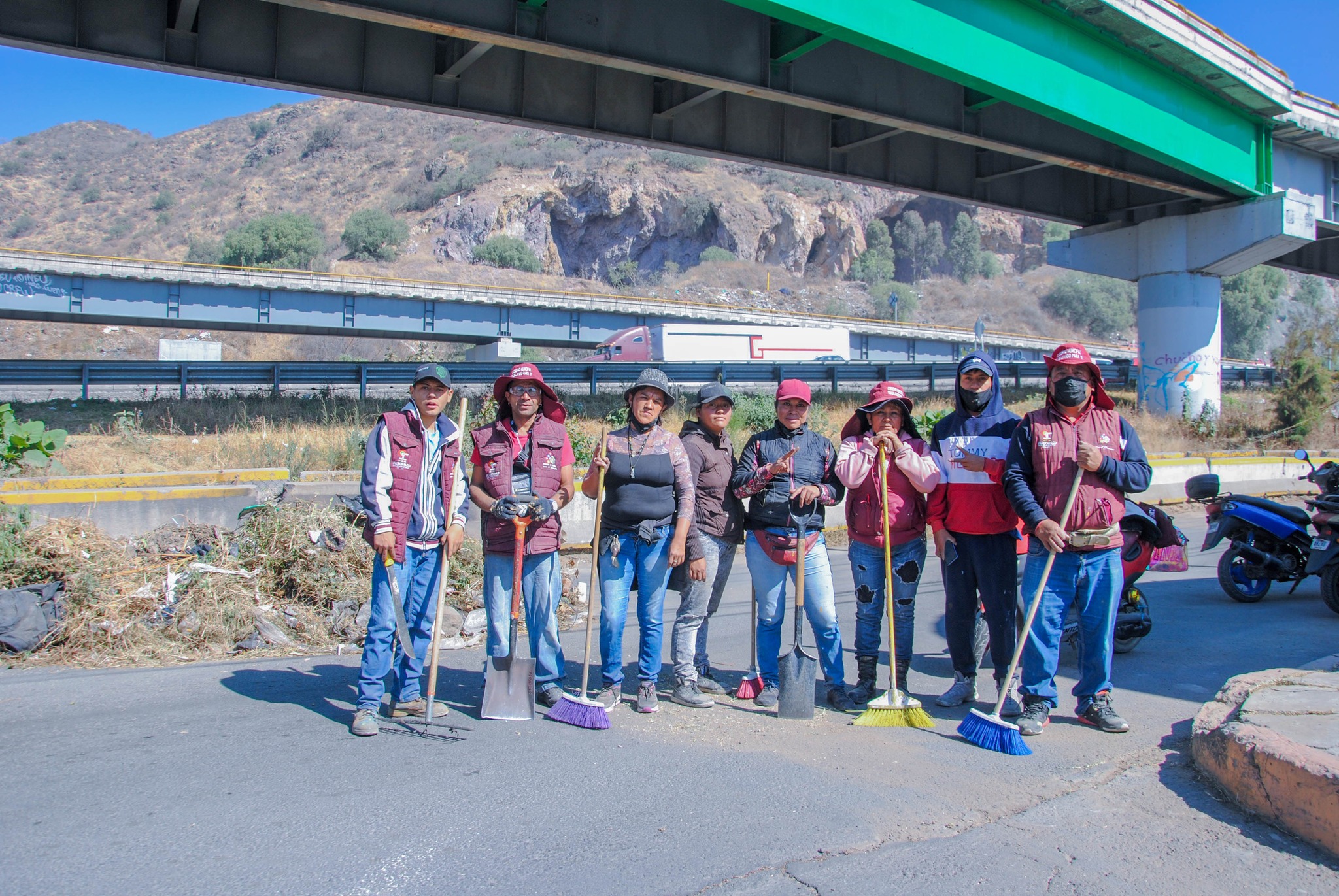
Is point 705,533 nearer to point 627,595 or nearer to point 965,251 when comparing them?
point 627,595

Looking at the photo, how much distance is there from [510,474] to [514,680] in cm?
123

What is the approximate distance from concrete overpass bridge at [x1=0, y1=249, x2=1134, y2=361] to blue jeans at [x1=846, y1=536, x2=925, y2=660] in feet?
120

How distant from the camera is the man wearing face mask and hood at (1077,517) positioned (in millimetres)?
5039

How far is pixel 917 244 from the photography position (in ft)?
321

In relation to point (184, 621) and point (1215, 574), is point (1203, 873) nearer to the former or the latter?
point (184, 621)

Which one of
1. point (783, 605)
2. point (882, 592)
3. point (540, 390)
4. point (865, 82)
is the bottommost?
point (783, 605)

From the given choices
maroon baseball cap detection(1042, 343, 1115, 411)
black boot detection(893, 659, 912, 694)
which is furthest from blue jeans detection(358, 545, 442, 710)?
maroon baseball cap detection(1042, 343, 1115, 411)

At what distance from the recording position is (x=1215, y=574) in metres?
10.5

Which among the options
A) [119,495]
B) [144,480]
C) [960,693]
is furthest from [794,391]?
[144,480]

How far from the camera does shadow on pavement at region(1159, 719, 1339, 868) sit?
3656mm

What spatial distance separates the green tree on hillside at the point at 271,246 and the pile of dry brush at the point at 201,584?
5989 centimetres

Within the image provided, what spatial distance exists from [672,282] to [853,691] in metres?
70.7

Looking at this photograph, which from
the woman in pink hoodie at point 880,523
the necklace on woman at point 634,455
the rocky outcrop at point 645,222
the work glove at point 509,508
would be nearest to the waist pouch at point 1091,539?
the woman in pink hoodie at point 880,523

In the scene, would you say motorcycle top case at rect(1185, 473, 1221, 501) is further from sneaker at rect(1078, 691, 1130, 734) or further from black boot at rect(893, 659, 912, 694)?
black boot at rect(893, 659, 912, 694)
